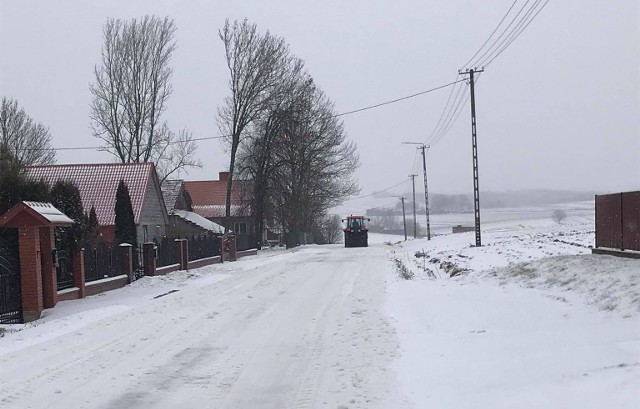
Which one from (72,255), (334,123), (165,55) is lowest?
(72,255)

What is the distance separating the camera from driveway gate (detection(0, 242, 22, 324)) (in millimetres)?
13803

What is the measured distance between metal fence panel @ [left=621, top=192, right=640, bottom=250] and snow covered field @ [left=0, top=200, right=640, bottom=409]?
2.63 ft

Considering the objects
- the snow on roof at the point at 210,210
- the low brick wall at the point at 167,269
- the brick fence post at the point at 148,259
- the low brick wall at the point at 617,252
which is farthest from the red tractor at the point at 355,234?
the low brick wall at the point at 617,252

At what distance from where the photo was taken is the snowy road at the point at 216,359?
7.12 metres

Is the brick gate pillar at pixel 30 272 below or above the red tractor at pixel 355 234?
above

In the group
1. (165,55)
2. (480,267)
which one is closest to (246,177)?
(165,55)

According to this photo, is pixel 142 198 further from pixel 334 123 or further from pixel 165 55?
pixel 334 123

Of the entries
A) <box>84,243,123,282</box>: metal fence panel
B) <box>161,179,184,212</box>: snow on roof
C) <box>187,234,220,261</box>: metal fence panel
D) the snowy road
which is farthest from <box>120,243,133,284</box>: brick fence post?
<box>161,179,184,212</box>: snow on roof

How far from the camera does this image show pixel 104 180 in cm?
3847

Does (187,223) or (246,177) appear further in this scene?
(246,177)

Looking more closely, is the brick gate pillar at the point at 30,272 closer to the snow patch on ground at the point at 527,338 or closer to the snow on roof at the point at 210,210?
the snow patch on ground at the point at 527,338

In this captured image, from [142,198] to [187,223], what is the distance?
13.1 m

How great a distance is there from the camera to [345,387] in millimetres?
7332

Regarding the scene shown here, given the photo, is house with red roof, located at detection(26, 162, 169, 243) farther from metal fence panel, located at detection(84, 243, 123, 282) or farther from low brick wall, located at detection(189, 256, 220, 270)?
metal fence panel, located at detection(84, 243, 123, 282)
